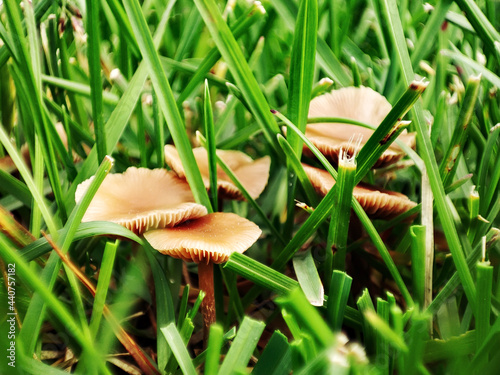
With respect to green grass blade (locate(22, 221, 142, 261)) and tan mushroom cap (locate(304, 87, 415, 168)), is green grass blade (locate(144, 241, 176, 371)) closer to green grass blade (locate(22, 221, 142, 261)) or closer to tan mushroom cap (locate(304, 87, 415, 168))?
green grass blade (locate(22, 221, 142, 261))

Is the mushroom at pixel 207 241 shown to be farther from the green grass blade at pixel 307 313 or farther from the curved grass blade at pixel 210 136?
the green grass blade at pixel 307 313

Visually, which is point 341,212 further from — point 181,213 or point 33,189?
point 33,189

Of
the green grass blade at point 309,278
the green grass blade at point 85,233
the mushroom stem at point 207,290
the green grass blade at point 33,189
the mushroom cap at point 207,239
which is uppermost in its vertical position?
the green grass blade at point 33,189

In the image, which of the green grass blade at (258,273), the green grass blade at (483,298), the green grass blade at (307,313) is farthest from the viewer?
the green grass blade at (258,273)

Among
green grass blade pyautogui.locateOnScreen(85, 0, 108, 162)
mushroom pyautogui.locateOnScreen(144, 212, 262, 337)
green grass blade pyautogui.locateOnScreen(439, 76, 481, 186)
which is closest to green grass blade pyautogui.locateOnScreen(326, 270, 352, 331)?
mushroom pyautogui.locateOnScreen(144, 212, 262, 337)

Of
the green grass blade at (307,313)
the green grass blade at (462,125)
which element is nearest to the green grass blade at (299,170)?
the green grass blade at (462,125)

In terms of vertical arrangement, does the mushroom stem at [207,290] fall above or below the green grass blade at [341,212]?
below

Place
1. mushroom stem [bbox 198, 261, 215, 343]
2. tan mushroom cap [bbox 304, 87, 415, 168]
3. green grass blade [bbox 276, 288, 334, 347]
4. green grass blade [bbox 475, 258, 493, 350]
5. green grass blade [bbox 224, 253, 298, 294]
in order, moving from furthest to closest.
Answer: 1. tan mushroom cap [bbox 304, 87, 415, 168]
2. mushroom stem [bbox 198, 261, 215, 343]
3. green grass blade [bbox 224, 253, 298, 294]
4. green grass blade [bbox 475, 258, 493, 350]
5. green grass blade [bbox 276, 288, 334, 347]

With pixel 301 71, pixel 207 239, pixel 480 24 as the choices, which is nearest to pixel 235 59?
pixel 301 71

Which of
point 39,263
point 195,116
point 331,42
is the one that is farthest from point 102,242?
point 331,42

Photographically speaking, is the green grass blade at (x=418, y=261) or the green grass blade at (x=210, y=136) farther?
the green grass blade at (x=210, y=136)
